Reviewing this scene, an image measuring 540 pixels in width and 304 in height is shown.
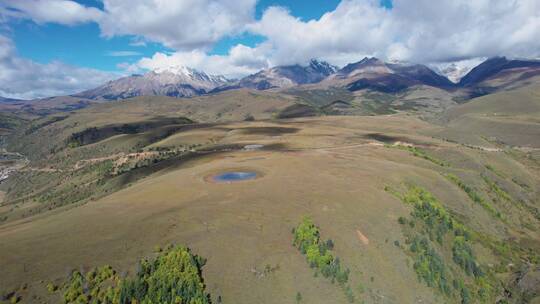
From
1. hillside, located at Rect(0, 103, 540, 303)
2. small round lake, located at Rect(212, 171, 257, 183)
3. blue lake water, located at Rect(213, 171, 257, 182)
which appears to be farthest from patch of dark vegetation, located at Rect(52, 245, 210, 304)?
blue lake water, located at Rect(213, 171, 257, 182)

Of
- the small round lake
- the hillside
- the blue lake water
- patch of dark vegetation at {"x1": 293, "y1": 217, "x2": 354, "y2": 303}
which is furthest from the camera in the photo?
the blue lake water

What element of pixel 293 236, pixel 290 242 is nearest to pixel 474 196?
pixel 293 236

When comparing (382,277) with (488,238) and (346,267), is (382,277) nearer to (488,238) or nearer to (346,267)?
(346,267)

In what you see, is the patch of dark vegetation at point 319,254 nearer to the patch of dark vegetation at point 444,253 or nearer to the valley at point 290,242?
the valley at point 290,242

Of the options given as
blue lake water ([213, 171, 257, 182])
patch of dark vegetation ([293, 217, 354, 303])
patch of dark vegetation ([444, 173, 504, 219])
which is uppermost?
blue lake water ([213, 171, 257, 182])

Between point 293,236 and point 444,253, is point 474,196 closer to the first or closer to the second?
point 444,253

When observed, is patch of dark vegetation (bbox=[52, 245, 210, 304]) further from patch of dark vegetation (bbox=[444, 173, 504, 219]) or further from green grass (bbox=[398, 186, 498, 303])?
patch of dark vegetation (bbox=[444, 173, 504, 219])

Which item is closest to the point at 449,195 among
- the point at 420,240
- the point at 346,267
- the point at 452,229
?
the point at 452,229
